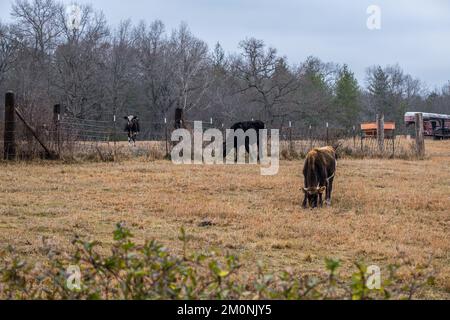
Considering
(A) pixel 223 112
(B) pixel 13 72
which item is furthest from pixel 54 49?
(A) pixel 223 112

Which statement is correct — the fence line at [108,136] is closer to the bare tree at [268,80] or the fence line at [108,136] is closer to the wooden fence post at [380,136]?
the wooden fence post at [380,136]

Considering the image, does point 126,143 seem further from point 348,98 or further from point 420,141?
point 348,98

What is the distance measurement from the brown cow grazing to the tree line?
112ft

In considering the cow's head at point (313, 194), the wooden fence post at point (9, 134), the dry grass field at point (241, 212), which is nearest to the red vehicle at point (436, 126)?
the dry grass field at point (241, 212)

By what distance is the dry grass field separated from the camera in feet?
27.1

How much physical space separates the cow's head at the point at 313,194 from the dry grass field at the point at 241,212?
0.97 ft

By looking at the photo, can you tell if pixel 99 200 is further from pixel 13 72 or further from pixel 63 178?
pixel 13 72

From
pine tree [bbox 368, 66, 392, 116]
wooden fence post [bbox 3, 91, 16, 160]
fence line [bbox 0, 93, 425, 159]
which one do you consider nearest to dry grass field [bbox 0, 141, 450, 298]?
wooden fence post [bbox 3, 91, 16, 160]

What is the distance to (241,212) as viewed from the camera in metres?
11.2

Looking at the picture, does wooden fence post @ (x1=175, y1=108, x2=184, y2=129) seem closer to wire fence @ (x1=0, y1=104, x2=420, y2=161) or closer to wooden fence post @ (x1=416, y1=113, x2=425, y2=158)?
wire fence @ (x1=0, y1=104, x2=420, y2=161)

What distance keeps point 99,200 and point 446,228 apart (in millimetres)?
6870

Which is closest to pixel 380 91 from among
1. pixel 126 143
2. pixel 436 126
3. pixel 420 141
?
pixel 436 126

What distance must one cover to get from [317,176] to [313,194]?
82cm

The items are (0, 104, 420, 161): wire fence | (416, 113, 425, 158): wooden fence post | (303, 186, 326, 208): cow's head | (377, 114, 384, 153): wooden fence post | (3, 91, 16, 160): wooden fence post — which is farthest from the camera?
(416, 113, 425, 158): wooden fence post
